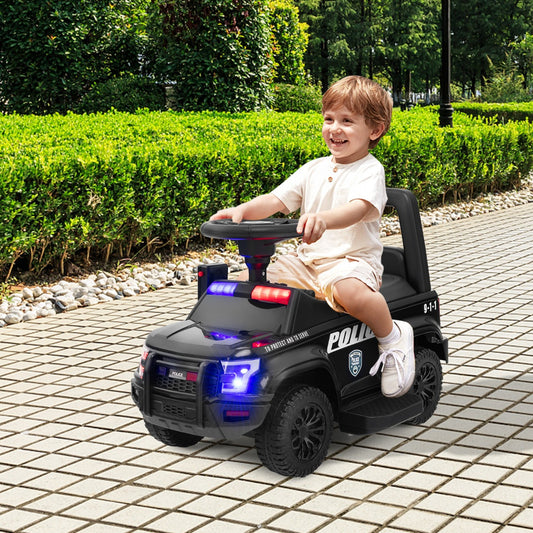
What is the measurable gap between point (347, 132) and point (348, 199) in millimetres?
312

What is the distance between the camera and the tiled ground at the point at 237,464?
369cm

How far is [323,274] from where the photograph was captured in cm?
424

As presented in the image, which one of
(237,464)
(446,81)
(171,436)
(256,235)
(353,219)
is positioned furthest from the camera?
(446,81)

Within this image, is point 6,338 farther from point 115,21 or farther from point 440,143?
point 115,21

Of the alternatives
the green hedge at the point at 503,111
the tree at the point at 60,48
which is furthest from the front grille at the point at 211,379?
the green hedge at the point at 503,111

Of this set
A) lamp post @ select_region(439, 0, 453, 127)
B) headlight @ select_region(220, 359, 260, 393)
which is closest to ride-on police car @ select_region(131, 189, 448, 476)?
headlight @ select_region(220, 359, 260, 393)

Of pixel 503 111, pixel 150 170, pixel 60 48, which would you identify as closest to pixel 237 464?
pixel 150 170

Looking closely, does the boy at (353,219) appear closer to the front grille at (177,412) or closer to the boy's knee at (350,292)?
the boy's knee at (350,292)

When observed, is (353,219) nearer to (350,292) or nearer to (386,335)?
(350,292)

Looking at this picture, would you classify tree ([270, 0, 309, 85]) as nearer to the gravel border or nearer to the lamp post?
the lamp post

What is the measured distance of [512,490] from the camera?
3908 millimetres

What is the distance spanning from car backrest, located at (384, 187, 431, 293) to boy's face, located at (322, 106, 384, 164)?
387 mm

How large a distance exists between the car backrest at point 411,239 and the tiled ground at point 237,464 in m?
0.74

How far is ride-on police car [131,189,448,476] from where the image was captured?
393 cm
